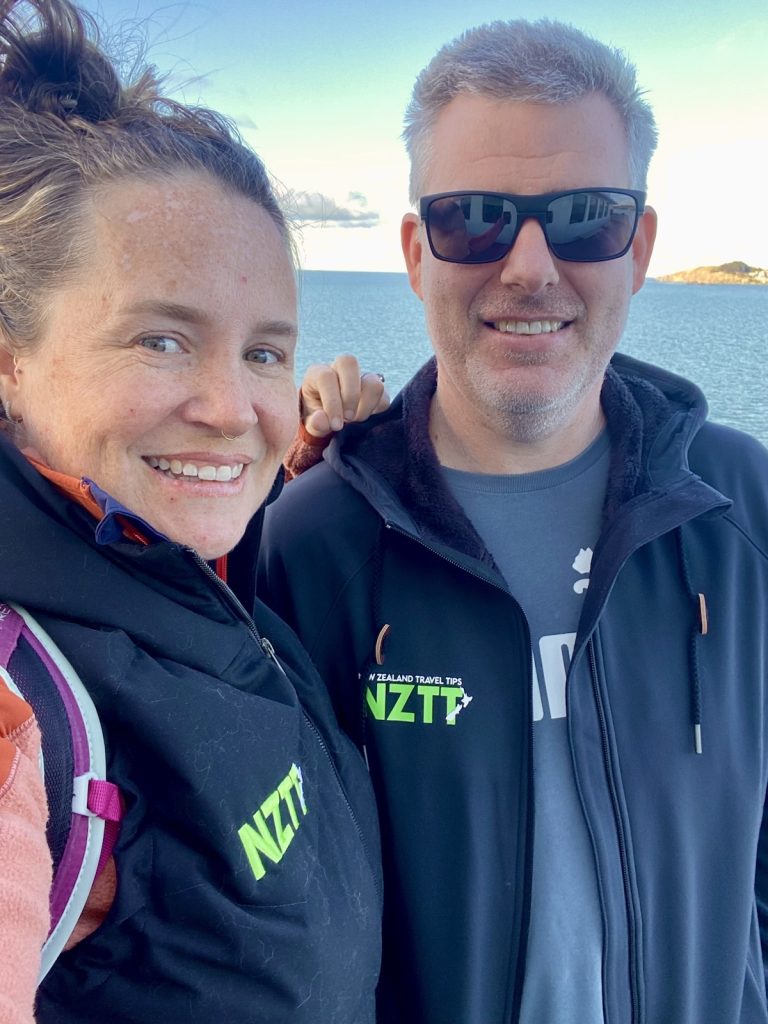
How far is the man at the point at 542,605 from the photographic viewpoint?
1894 millimetres

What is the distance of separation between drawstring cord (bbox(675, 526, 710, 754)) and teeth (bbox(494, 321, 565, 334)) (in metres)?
0.71

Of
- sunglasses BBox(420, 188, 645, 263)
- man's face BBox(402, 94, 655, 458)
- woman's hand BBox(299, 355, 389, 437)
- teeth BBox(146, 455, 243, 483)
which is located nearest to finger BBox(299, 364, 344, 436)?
woman's hand BBox(299, 355, 389, 437)

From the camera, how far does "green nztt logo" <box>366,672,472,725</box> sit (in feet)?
6.41

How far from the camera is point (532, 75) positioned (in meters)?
2.09

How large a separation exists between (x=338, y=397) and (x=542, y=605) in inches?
35.3

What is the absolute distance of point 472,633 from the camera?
1.98 m

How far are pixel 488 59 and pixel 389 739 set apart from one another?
194cm

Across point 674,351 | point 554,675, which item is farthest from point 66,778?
point 674,351

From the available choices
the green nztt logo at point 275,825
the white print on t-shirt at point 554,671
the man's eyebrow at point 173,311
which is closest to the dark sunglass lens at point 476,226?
the man's eyebrow at point 173,311

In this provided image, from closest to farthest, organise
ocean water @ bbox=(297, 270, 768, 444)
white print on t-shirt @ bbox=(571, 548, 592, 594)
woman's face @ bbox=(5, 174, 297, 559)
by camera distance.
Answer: woman's face @ bbox=(5, 174, 297, 559)
white print on t-shirt @ bbox=(571, 548, 592, 594)
ocean water @ bbox=(297, 270, 768, 444)

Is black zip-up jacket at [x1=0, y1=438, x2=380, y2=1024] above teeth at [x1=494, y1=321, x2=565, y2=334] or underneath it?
underneath

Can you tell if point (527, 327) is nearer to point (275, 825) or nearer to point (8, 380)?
point (8, 380)

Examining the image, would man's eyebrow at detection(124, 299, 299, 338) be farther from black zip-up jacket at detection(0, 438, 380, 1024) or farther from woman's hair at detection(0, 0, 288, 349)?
black zip-up jacket at detection(0, 438, 380, 1024)

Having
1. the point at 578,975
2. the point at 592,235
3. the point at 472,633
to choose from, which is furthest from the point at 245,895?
the point at 592,235
